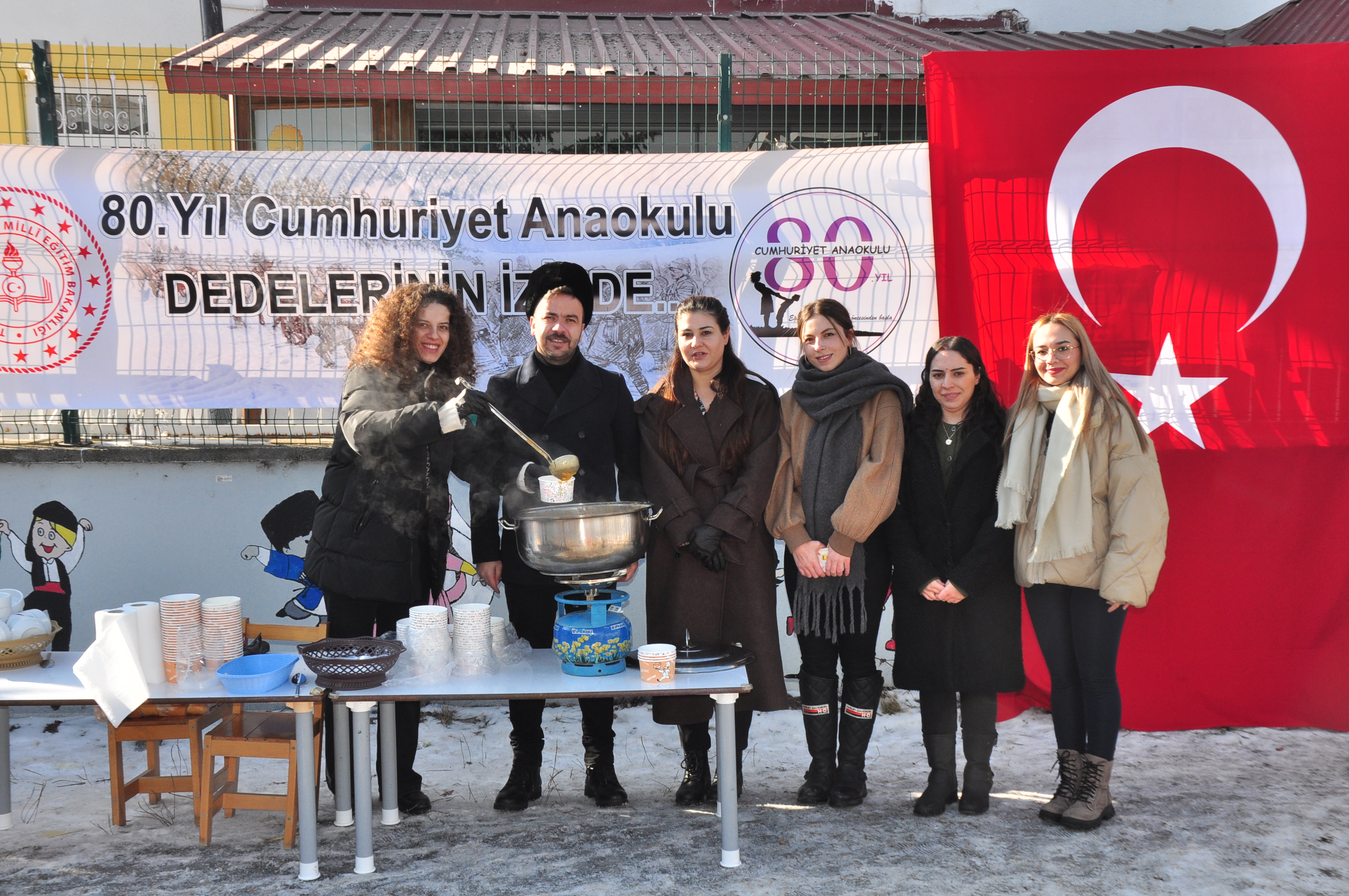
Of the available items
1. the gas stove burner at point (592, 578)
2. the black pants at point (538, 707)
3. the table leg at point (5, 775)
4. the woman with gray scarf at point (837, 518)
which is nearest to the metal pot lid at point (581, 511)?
the gas stove burner at point (592, 578)

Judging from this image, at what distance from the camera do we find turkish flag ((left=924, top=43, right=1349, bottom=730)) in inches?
181

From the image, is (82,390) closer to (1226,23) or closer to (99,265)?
(99,265)

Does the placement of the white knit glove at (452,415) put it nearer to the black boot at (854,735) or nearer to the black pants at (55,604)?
the black boot at (854,735)

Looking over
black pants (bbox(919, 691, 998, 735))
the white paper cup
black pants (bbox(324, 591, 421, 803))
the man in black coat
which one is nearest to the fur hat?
the man in black coat

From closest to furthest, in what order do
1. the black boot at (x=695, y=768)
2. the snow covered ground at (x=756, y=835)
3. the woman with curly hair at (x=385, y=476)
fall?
the snow covered ground at (x=756, y=835) < the woman with curly hair at (x=385, y=476) < the black boot at (x=695, y=768)

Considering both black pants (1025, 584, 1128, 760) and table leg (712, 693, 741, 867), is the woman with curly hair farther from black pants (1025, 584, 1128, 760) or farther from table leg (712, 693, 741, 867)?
black pants (1025, 584, 1128, 760)

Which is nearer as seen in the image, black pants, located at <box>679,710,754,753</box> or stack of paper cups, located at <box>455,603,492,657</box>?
stack of paper cups, located at <box>455,603,492,657</box>

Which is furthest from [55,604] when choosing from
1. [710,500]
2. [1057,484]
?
[1057,484]

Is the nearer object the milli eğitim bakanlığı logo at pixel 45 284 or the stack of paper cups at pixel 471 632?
the stack of paper cups at pixel 471 632

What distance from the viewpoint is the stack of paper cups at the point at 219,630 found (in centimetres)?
347

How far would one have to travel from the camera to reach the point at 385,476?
3.68 m

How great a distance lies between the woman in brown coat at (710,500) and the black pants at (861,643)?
0.14 m

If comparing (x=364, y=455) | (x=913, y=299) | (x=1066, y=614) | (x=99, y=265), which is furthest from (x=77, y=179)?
(x=1066, y=614)

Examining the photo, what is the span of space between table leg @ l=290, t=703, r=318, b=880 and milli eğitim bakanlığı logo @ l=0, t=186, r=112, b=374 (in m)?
2.81
